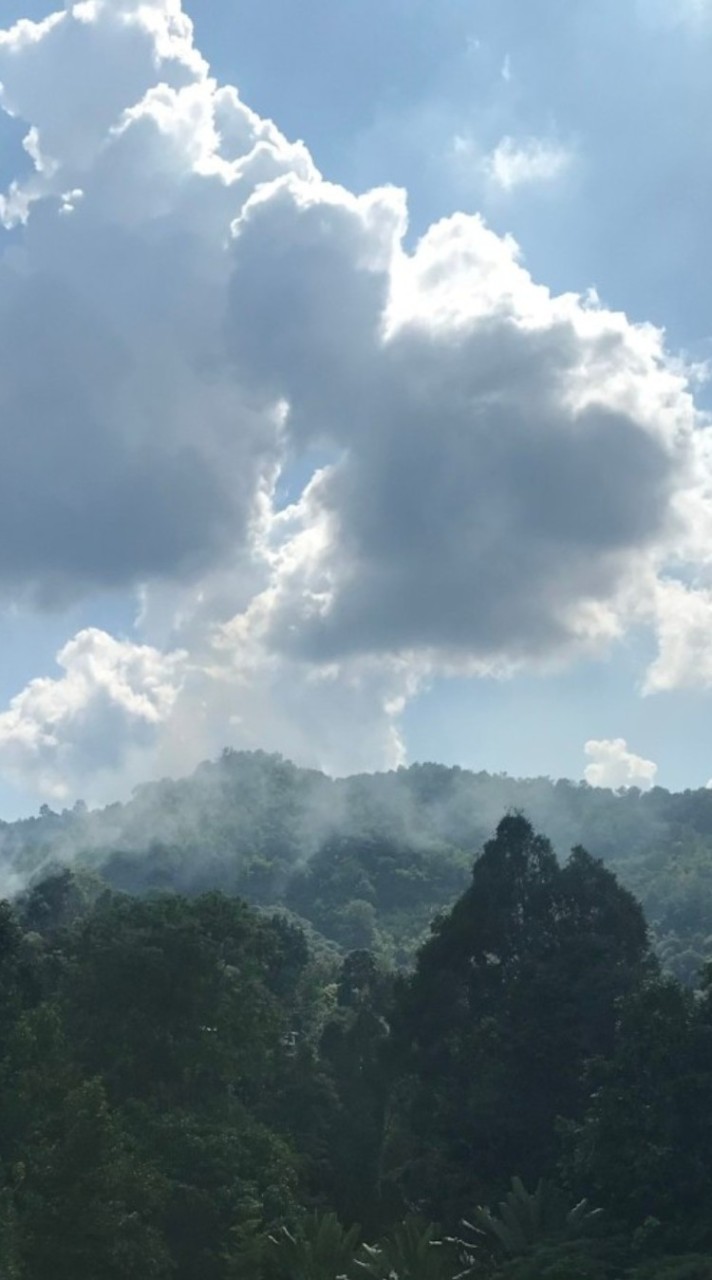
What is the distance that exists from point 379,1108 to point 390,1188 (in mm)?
5031

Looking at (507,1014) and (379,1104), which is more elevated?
(507,1014)

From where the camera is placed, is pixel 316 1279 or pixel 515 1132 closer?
pixel 316 1279

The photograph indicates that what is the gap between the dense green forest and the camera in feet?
106

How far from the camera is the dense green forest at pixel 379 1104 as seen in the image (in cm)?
3234

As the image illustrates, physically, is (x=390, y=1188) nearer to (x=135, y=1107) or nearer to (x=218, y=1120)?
(x=218, y=1120)

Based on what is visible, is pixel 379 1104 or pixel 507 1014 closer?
pixel 507 1014

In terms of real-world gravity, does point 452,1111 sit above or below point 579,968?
below

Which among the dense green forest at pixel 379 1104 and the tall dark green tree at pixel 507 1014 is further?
the tall dark green tree at pixel 507 1014

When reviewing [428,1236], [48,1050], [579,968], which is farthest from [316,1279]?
[579,968]

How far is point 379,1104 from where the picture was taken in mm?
59469

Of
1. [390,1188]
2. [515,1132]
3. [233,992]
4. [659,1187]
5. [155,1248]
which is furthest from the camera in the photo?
[390,1188]

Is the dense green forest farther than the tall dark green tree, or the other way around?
the tall dark green tree

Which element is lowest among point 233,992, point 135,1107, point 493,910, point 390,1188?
point 390,1188

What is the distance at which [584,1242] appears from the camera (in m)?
32.8
